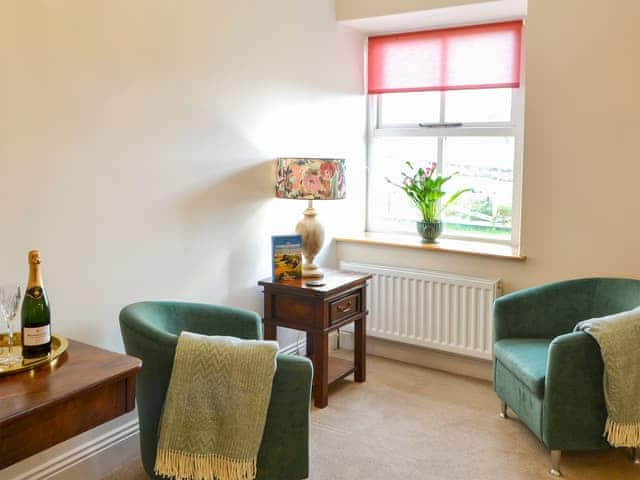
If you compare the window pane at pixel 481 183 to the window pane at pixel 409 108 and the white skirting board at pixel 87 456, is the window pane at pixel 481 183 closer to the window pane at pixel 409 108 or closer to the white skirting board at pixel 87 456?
the window pane at pixel 409 108

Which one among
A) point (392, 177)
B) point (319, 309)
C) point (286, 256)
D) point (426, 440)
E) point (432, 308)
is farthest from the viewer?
point (392, 177)

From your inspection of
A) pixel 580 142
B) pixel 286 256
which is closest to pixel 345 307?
pixel 286 256

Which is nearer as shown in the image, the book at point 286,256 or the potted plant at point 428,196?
the book at point 286,256

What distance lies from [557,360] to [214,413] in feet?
4.48

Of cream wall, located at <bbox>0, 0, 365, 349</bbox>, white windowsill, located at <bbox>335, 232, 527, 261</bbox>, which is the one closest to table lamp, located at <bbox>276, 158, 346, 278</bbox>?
cream wall, located at <bbox>0, 0, 365, 349</bbox>

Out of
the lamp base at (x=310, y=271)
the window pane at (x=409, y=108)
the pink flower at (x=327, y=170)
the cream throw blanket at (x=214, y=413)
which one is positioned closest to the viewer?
the cream throw blanket at (x=214, y=413)

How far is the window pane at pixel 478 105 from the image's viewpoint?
3727mm

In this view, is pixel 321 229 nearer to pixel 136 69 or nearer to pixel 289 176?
pixel 289 176

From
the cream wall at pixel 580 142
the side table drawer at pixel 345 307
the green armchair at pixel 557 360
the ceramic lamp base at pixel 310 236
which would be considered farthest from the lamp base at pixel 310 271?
the cream wall at pixel 580 142

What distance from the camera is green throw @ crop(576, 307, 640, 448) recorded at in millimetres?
2355

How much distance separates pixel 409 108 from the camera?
4055mm

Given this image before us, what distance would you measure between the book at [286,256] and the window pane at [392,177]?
1.14 meters

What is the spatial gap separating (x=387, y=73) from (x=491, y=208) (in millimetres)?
1139

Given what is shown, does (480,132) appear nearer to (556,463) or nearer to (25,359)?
(556,463)
